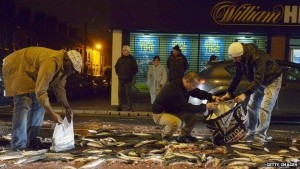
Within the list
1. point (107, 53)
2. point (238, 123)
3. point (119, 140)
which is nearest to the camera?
point (238, 123)

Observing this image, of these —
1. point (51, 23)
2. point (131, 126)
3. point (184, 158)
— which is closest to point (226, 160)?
point (184, 158)

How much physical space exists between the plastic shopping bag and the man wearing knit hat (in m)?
2.65

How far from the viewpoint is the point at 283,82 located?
11148 millimetres

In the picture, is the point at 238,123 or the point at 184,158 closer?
the point at 184,158

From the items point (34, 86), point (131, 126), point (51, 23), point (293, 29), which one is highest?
point (51, 23)

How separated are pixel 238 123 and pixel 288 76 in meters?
4.46

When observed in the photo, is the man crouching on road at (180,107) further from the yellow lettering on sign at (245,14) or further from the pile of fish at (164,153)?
the yellow lettering on sign at (245,14)

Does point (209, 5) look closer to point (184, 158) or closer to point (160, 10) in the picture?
point (160, 10)

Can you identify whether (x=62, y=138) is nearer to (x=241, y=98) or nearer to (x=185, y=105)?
(x=185, y=105)

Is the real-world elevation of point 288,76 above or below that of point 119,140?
above

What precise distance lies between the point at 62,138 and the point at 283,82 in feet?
21.3

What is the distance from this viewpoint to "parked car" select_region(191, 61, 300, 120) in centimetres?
1093

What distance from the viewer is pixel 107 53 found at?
59.6 m

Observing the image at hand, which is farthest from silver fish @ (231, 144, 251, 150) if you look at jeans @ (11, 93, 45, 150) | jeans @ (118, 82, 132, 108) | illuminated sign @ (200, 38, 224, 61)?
illuminated sign @ (200, 38, 224, 61)
